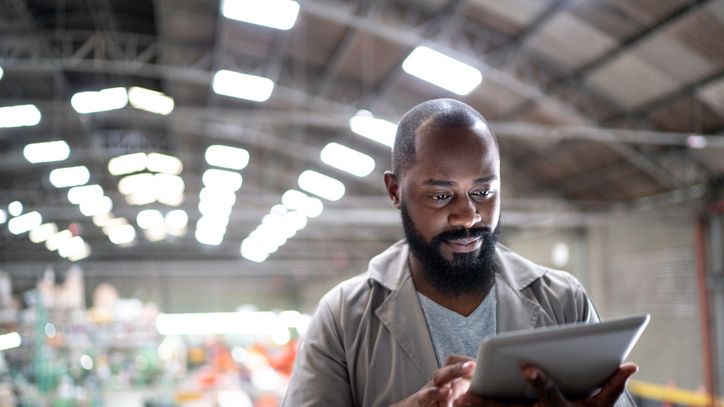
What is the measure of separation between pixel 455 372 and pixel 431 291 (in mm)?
381

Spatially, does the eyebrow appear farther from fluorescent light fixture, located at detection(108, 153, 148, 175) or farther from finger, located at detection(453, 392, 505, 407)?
fluorescent light fixture, located at detection(108, 153, 148, 175)

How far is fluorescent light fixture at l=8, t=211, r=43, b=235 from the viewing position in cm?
2161

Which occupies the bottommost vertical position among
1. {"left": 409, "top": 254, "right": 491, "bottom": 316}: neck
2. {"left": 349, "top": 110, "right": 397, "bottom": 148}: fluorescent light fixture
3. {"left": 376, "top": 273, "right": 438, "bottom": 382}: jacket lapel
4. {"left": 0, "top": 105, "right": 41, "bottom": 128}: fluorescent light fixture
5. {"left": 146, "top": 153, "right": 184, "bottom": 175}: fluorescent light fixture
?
{"left": 376, "top": 273, "right": 438, "bottom": 382}: jacket lapel

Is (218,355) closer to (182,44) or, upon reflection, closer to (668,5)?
(182,44)

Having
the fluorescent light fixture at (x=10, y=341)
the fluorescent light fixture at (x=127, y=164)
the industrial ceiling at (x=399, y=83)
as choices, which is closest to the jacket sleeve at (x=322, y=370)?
the industrial ceiling at (x=399, y=83)

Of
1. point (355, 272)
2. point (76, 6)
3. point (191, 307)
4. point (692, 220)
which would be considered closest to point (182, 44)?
point (76, 6)

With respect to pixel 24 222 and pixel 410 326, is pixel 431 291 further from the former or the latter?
pixel 24 222

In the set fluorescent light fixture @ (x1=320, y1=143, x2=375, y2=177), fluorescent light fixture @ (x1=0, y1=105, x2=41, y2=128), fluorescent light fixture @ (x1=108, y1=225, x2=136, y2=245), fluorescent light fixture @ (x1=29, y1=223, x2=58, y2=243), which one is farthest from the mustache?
fluorescent light fixture @ (x1=108, y1=225, x2=136, y2=245)

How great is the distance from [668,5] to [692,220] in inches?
201

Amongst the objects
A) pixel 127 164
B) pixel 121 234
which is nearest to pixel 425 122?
pixel 127 164

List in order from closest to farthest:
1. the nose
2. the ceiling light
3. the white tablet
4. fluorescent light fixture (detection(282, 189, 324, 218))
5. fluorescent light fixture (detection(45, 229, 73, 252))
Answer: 1. the white tablet
2. the nose
3. fluorescent light fixture (detection(282, 189, 324, 218))
4. the ceiling light
5. fluorescent light fixture (detection(45, 229, 73, 252))

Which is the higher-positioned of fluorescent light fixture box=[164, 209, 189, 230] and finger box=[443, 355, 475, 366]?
fluorescent light fixture box=[164, 209, 189, 230]

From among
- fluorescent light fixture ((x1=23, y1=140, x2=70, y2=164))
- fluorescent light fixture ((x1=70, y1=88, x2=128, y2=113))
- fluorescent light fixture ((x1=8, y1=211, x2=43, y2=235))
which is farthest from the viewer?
fluorescent light fixture ((x1=8, y1=211, x2=43, y2=235))

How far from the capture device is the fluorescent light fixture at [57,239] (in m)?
27.6
